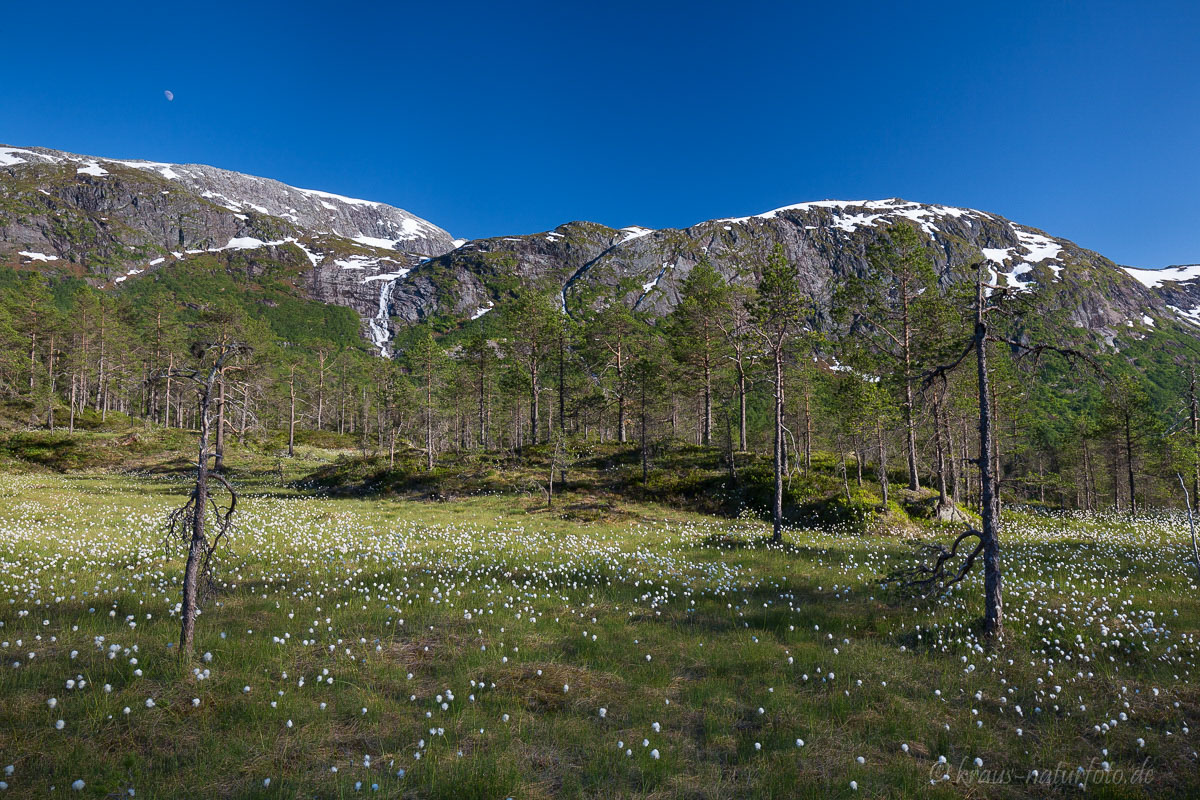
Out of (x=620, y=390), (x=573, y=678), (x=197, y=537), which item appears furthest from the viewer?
(x=620, y=390)

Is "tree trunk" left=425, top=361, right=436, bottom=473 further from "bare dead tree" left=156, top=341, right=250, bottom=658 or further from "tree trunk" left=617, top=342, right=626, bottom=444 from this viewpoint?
"bare dead tree" left=156, top=341, right=250, bottom=658

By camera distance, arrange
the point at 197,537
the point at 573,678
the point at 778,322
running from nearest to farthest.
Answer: the point at 197,537 < the point at 573,678 < the point at 778,322

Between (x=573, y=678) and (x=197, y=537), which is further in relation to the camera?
(x=573, y=678)

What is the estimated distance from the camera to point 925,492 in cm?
2692

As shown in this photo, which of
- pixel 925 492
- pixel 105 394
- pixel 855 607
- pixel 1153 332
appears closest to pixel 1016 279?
pixel 1153 332

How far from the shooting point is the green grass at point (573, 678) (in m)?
4.80

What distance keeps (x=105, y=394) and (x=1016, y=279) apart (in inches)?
9769

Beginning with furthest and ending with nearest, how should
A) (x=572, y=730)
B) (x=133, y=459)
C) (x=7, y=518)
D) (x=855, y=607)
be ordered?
(x=133, y=459) < (x=7, y=518) < (x=855, y=607) < (x=572, y=730)

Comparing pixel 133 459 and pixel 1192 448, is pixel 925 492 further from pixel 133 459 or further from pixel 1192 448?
pixel 133 459

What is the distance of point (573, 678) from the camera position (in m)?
6.84

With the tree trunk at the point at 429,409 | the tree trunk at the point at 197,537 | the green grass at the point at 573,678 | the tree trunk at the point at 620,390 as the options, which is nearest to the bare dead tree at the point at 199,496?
the tree trunk at the point at 197,537

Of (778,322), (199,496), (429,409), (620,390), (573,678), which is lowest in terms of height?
(573,678)

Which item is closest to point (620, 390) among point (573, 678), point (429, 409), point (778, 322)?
point (429, 409)

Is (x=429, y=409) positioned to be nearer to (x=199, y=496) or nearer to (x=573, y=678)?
(x=199, y=496)
